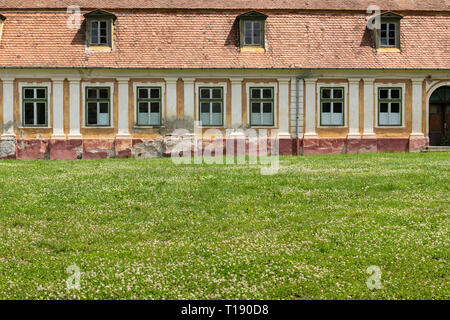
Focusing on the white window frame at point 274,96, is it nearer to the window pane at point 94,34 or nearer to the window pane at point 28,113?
the window pane at point 94,34

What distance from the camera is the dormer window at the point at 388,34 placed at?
24.6 meters

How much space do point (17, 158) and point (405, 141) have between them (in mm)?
17506

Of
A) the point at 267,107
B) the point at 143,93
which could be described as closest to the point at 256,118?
the point at 267,107

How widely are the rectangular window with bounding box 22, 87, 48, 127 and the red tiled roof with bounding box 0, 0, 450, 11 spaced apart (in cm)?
403

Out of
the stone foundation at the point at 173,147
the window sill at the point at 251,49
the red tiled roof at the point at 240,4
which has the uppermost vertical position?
the red tiled roof at the point at 240,4

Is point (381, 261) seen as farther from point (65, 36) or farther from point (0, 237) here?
point (65, 36)

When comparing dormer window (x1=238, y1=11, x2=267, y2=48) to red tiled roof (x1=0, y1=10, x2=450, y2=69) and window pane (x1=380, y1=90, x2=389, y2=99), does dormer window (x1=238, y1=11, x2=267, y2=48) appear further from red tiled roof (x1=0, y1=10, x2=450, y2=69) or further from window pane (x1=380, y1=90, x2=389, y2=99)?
window pane (x1=380, y1=90, x2=389, y2=99)

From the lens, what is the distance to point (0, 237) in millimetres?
7848

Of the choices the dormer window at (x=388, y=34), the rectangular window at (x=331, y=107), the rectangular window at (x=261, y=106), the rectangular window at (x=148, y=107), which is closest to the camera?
the rectangular window at (x=148, y=107)

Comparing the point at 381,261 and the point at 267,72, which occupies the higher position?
the point at 267,72

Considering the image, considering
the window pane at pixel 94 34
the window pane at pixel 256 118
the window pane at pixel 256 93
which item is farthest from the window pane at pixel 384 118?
the window pane at pixel 94 34

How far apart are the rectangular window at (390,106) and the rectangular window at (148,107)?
10.2 meters

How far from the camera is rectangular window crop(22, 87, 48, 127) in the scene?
23391 mm

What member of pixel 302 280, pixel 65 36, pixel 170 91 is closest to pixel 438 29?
pixel 170 91
